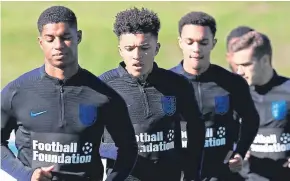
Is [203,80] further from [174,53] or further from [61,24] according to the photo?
[174,53]

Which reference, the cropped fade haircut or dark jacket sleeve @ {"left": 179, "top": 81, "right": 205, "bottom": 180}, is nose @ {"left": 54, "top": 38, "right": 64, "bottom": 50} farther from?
the cropped fade haircut

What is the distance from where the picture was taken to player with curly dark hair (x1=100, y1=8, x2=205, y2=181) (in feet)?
25.4

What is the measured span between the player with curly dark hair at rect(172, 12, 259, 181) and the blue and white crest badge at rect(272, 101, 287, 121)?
42cm

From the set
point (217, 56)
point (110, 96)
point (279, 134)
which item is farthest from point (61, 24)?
point (217, 56)

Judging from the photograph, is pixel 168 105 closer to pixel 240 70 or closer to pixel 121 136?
pixel 121 136

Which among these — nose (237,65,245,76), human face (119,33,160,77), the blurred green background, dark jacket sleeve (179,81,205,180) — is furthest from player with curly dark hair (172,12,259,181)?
the blurred green background

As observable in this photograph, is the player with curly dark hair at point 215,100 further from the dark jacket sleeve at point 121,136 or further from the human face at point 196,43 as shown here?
the dark jacket sleeve at point 121,136

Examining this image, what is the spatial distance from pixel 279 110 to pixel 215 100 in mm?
967

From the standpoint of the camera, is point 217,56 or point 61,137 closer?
point 61,137

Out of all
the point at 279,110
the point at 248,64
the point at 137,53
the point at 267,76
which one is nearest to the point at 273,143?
the point at 279,110

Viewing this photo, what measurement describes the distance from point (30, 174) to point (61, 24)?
1176 mm

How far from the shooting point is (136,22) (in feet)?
25.5

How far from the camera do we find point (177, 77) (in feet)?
26.7

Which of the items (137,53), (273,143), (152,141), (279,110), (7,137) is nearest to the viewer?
(7,137)
